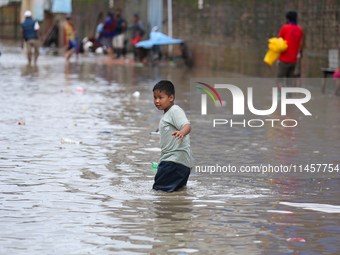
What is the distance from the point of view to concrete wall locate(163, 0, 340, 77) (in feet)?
51.8

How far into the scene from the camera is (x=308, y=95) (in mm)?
13680

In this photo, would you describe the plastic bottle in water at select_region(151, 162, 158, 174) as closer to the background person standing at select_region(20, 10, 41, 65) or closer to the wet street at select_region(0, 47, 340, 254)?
the wet street at select_region(0, 47, 340, 254)


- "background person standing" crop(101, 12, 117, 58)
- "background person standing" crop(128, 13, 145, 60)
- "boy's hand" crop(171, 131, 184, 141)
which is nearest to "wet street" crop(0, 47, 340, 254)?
"boy's hand" crop(171, 131, 184, 141)

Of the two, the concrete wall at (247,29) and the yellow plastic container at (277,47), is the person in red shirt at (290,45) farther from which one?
the concrete wall at (247,29)

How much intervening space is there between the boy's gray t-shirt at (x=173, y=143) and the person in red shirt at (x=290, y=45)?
7572mm

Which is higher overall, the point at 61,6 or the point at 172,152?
the point at 61,6

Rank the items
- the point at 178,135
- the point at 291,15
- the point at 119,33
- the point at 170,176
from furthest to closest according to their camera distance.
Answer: the point at 119,33 < the point at 291,15 < the point at 170,176 < the point at 178,135

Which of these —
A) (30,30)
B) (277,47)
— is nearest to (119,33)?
(30,30)

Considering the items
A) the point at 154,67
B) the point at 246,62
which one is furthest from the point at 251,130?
the point at 154,67

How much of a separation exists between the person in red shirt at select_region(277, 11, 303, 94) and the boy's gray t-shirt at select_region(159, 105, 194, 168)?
7572mm

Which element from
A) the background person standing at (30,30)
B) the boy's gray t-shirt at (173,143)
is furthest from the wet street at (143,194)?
the background person standing at (30,30)

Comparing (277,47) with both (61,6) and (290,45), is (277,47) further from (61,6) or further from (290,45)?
(61,6)

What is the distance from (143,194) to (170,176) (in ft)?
0.95

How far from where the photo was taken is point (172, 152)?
5.76 metres
